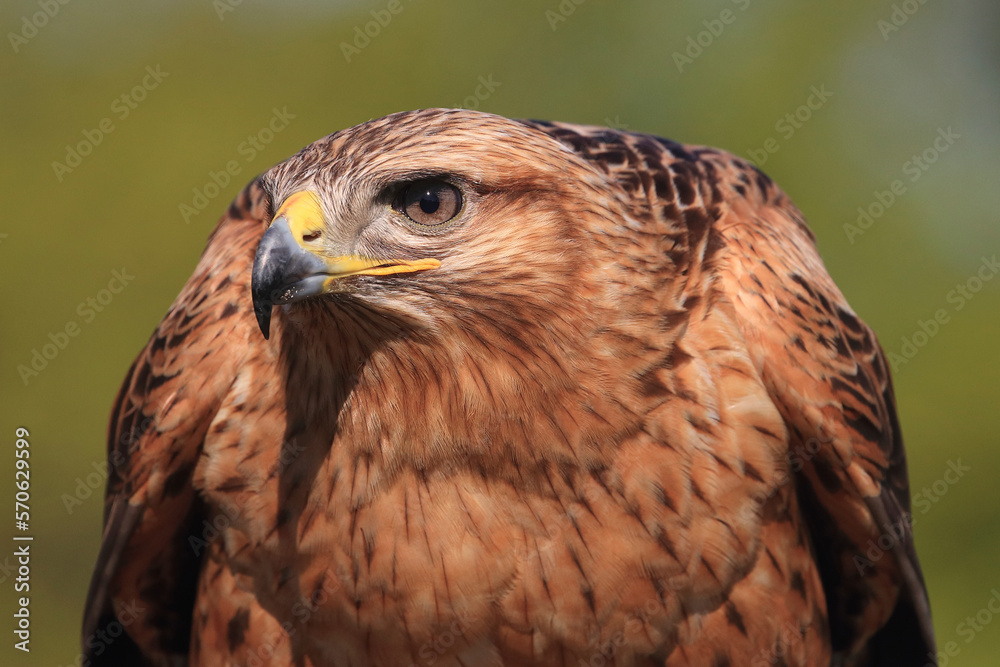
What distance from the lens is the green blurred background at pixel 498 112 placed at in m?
8.76

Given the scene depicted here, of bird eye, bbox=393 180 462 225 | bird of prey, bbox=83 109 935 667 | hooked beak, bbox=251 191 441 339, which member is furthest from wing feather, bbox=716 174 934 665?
hooked beak, bbox=251 191 441 339

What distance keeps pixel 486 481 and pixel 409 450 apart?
0.24m

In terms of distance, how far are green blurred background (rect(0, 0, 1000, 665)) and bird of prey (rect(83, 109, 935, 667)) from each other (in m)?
5.75

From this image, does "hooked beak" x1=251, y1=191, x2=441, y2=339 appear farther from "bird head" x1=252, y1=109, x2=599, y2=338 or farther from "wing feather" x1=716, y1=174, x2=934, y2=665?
"wing feather" x1=716, y1=174, x2=934, y2=665

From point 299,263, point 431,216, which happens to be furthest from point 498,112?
point 299,263

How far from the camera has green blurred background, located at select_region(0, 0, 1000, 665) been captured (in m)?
8.76

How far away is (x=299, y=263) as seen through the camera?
2.39m

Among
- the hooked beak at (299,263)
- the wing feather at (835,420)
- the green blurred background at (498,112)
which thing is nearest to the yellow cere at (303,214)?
the hooked beak at (299,263)

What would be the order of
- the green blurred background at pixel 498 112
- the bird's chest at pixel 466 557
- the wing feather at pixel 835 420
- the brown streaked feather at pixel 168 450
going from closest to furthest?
the bird's chest at pixel 466 557, the wing feather at pixel 835 420, the brown streaked feather at pixel 168 450, the green blurred background at pixel 498 112

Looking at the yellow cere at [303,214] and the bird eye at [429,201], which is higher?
the bird eye at [429,201]

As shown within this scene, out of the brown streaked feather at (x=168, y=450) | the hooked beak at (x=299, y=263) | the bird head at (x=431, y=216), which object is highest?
the bird head at (x=431, y=216)

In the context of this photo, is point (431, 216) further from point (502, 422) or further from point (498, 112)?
point (498, 112)

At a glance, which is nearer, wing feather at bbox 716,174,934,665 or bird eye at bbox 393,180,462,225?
bird eye at bbox 393,180,462,225

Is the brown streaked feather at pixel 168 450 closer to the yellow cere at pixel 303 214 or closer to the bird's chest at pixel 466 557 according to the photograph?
the bird's chest at pixel 466 557
